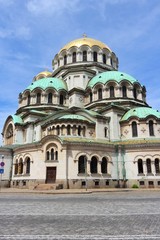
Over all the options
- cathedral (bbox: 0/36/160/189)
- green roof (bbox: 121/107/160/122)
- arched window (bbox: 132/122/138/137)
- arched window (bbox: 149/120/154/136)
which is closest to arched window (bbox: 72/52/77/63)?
cathedral (bbox: 0/36/160/189)

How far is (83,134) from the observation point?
36.2 metres

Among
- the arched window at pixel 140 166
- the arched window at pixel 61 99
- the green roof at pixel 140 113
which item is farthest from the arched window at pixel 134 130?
the arched window at pixel 61 99

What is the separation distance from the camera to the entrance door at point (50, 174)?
3114cm

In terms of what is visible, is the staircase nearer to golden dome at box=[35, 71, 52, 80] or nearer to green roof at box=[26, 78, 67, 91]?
green roof at box=[26, 78, 67, 91]

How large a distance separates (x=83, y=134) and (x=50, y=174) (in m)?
8.51

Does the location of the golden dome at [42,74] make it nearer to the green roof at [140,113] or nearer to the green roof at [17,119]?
the green roof at [17,119]

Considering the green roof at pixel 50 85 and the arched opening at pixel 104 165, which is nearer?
the arched opening at pixel 104 165

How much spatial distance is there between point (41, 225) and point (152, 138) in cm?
3092

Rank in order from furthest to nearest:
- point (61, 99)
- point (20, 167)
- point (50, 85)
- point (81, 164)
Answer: point (61, 99), point (50, 85), point (20, 167), point (81, 164)

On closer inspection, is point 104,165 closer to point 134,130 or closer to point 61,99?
point 134,130

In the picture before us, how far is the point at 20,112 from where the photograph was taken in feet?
153

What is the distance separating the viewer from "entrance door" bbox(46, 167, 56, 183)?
3114 cm

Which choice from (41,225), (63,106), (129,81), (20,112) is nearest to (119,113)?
(129,81)

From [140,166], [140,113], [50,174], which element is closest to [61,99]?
[140,113]
